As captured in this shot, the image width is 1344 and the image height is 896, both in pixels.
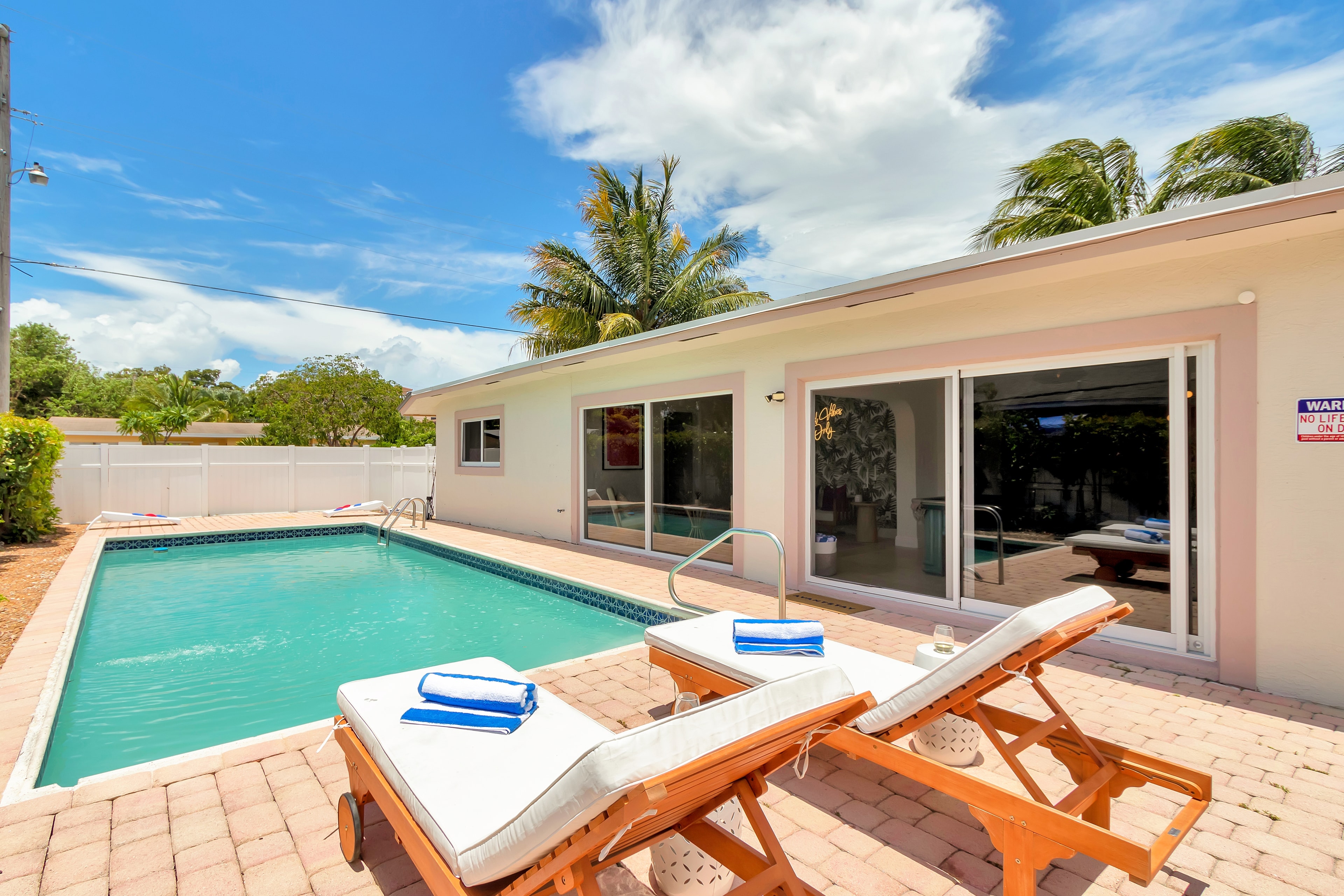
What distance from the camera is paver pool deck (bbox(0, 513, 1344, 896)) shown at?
2.25 metres

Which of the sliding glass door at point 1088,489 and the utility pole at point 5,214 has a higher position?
the utility pole at point 5,214

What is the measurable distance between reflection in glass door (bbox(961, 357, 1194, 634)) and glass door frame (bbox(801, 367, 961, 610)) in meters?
0.08

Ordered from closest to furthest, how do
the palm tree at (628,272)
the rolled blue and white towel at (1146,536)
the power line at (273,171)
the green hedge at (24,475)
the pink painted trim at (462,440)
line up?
the rolled blue and white towel at (1146,536) → the green hedge at (24,475) → the pink painted trim at (462,440) → the power line at (273,171) → the palm tree at (628,272)

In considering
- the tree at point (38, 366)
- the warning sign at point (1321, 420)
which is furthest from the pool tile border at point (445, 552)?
the tree at point (38, 366)

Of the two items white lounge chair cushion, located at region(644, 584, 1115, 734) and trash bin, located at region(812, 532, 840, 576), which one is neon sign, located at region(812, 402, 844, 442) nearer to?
trash bin, located at region(812, 532, 840, 576)

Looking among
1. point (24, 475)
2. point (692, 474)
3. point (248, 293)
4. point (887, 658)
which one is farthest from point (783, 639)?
point (248, 293)

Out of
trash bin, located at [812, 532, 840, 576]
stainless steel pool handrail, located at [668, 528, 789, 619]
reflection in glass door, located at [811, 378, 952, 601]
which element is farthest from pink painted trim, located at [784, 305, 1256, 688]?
trash bin, located at [812, 532, 840, 576]

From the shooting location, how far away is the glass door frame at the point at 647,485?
7961 mm

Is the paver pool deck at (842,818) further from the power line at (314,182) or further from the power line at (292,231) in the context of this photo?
the power line at (292,231)

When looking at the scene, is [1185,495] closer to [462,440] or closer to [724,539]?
[724,539]

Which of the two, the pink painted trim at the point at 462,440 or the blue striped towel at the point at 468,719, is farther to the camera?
the pink painted trim at the point at 462,440

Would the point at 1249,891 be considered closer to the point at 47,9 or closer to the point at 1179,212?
the point at 1179,212

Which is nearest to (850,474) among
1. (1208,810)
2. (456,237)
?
(1208,810)

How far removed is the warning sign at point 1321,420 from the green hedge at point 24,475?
1536cm
